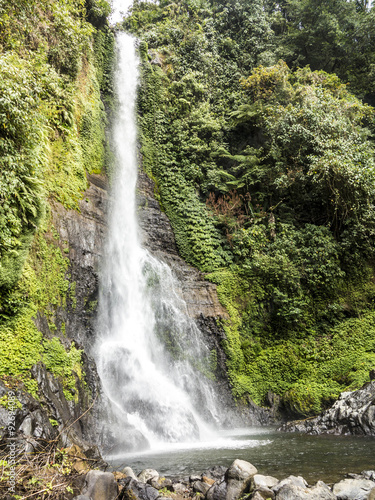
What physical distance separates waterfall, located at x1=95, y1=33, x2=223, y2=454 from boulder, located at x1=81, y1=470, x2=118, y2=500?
3.66m

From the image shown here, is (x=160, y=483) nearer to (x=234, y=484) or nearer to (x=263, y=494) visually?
(x=234, y=484)

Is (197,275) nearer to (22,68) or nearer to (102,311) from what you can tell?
(102,311)

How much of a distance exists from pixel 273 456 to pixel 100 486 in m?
3.96

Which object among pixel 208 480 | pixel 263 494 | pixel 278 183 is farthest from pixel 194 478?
pixel 278 183

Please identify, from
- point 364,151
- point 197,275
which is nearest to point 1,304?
point 197,275

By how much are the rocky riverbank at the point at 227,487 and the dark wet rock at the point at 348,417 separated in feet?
11.9

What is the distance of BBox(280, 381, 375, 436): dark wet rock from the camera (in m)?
8.47

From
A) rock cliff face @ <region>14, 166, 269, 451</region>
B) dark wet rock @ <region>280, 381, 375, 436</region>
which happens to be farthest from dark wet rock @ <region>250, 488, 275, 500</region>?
dark wet rock @ <region>280, 381, 375, 436</region>

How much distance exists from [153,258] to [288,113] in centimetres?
901

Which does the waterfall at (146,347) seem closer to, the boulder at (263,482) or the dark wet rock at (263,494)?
the boulder at (263,482)

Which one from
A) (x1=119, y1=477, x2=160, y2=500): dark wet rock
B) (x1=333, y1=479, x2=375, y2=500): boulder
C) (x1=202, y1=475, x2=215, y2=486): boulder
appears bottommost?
(x1=333, y1=479, x2=375, y2=500): boulder

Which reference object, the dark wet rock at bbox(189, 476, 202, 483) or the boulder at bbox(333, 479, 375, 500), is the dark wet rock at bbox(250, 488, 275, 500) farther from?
the dark wet rock at bbox(189, 476, 202, 483)

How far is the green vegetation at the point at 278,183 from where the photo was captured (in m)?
12.5

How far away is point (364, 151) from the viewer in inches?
534
